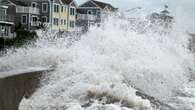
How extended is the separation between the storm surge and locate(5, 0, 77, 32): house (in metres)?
39.7

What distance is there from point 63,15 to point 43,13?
13.7 feet

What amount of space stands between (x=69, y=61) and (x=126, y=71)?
1629 millimetres

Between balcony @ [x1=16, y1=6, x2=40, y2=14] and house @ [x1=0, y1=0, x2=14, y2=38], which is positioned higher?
balcony @ [x1=16, y1=6, x2=40, y2=14]

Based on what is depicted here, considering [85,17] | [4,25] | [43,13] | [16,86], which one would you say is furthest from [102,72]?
[85,17]

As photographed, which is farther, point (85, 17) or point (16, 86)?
point (85, 17)

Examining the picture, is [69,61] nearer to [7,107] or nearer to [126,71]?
[126,71]

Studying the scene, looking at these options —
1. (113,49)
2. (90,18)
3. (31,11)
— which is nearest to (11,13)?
(31,11)

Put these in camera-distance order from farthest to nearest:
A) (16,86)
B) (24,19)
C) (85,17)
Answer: (85,17)
(24,19)
(16,86)

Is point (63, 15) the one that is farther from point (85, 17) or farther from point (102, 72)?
point (102, 72)

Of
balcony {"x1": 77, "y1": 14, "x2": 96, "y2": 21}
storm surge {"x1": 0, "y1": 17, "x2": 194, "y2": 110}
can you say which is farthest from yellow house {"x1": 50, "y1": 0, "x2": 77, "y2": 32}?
storm surge {"x1": 0, "y1": 17, "x2": 194, "y2": 110}

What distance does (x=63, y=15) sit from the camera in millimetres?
64375

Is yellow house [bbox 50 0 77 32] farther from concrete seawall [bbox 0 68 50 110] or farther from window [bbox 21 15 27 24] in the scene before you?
concrete seawall [bbox 0 68 50 110]

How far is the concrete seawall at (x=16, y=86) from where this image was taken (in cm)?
914

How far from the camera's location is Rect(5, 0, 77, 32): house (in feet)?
190
